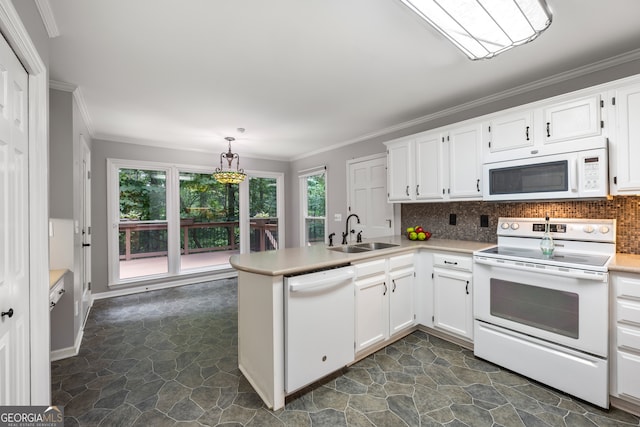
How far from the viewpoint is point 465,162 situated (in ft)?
9.27

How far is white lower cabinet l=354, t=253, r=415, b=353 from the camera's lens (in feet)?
7.64

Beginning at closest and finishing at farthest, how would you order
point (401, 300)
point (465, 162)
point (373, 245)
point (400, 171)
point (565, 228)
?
point (565, 228)
point (401, 300)
point (465, 162)
point (373, 245)
point (400, 171)

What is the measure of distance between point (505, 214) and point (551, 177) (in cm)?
68

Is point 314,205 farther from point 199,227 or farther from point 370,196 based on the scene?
point 199,227

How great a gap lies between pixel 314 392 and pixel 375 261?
1.14 meters

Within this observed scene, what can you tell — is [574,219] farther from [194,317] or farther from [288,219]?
[288,219]

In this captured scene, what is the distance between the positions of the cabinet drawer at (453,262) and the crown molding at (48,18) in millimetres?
3469

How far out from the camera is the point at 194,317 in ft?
11.1

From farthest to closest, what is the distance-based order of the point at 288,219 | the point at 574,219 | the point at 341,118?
the point at 288,219 < the point at 341,118 < the point at 574,219

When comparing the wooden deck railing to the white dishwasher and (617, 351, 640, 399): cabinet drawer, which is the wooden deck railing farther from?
(617, 351, 640, 399): cabinet drawer

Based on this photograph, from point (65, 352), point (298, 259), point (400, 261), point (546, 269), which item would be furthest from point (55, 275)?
point (546, 269)

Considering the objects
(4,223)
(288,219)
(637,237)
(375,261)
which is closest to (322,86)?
(375,261)

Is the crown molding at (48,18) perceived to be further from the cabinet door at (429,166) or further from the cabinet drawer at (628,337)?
the cabinet drawer at (628,337)

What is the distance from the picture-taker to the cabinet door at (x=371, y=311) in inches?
91.1
